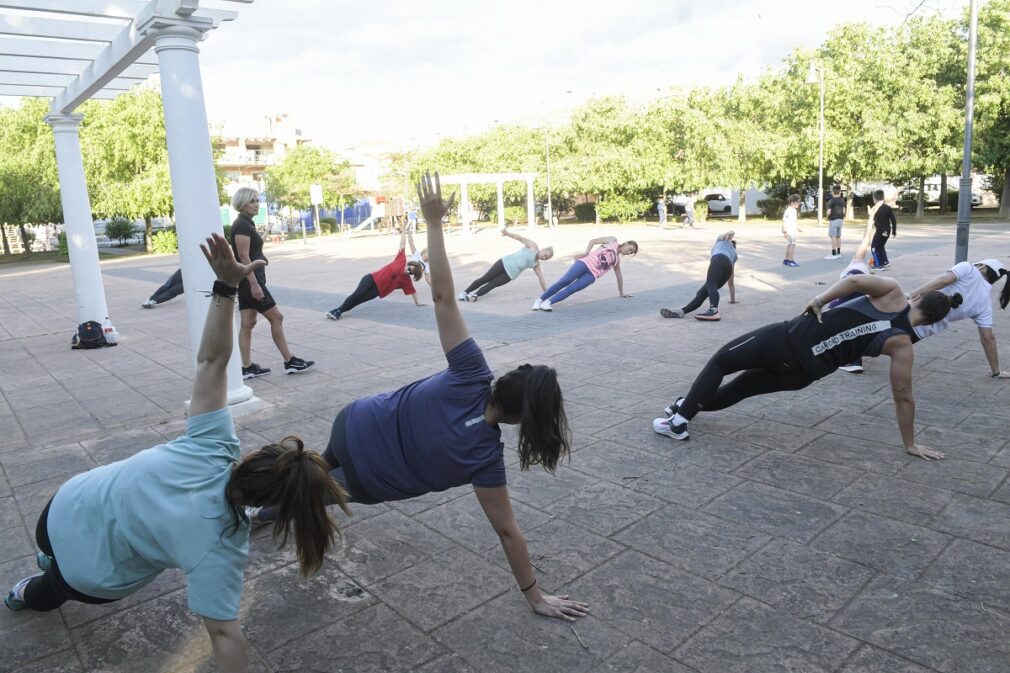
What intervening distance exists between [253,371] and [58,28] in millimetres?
3593

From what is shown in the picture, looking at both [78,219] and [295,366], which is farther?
[78,219]

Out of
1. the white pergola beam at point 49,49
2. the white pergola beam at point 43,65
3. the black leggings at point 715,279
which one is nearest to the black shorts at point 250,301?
the white pergola beam at point 49,49

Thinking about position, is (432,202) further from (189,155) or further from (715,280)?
(715,280)

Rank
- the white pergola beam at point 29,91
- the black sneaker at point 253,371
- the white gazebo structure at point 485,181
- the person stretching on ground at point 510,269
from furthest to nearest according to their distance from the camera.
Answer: the white gazebo structure at point 485,181, the person stretching on ground at point 510,269, the white pergola beam at point 29,91, the black sneaker at point 253,371

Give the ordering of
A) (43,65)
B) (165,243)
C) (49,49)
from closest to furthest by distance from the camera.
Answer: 1. (49,49)
2. (43,65)
3. (165,243)

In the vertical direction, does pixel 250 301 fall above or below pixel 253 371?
above

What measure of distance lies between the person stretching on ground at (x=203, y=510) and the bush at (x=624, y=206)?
40.0m

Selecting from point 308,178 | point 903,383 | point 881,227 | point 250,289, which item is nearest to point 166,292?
point 250,289

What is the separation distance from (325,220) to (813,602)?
53847 millimetres

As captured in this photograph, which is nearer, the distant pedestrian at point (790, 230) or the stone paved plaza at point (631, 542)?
the stone paved plaza at point (631, 542)

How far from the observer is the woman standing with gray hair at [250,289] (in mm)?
6828

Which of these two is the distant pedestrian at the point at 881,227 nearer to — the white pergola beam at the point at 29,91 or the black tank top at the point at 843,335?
the black tank top at the point at 843,335

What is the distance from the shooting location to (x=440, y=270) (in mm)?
2830

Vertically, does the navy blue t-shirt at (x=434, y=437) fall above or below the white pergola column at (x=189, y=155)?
below
